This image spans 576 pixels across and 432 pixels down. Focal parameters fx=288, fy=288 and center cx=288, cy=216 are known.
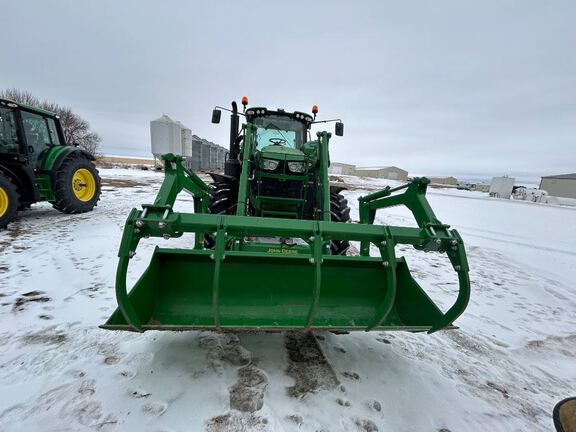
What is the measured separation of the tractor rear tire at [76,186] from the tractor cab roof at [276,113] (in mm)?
4556

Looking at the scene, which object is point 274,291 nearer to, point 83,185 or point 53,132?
point 83,185

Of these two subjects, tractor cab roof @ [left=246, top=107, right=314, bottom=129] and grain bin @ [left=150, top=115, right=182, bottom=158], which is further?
grain bin @ [left=150, top=115, right=182, bottom=158]

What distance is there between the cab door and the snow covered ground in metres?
3.71

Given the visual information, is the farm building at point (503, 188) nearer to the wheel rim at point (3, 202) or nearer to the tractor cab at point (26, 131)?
the tractor cab at point (26, 131)

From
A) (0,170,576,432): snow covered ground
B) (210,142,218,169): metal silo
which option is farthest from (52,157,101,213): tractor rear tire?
(210,142,218,169): metal silo

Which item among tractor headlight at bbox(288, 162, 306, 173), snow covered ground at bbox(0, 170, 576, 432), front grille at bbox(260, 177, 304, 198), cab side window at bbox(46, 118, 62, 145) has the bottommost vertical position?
snow covered ground at bbox(0, 170, 576, 432)

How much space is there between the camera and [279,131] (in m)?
4.82

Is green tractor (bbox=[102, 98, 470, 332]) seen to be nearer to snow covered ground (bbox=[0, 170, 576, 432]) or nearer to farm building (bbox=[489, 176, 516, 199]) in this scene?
snow covered ground (bbox=[0, 170, 576, 432])

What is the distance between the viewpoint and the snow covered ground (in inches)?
66.9

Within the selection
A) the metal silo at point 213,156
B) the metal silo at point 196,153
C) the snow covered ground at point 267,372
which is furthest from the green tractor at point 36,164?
the metal silo at point 213,156

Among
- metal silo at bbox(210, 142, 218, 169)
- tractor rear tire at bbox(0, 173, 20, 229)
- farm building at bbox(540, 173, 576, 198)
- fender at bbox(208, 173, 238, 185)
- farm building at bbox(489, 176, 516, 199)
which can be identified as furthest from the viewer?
farm building at bbox(540, 173, 576, 198)

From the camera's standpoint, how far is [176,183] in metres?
2.54

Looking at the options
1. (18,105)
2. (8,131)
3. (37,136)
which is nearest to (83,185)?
(37,136)

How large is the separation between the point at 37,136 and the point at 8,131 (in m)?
0.54
